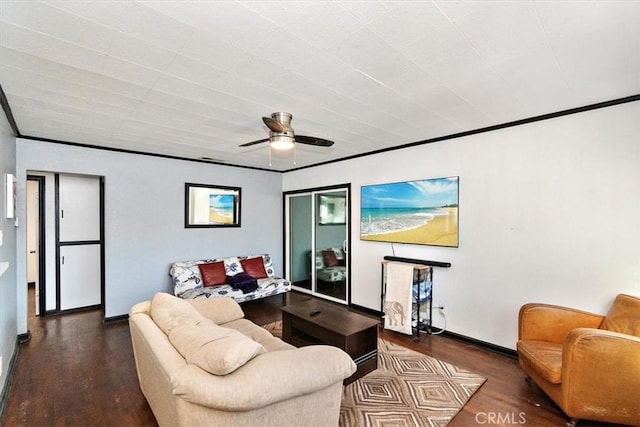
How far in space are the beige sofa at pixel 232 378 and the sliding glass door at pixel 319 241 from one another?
3.31 meters

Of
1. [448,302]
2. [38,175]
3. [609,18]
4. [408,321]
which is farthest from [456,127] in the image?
[38,175]

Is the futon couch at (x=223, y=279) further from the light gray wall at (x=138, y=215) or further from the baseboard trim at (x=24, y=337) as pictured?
the baseboard trim at (x=24, y=337)

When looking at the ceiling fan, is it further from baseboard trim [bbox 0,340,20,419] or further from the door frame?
the door frame

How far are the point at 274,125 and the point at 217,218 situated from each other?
317 centimetres

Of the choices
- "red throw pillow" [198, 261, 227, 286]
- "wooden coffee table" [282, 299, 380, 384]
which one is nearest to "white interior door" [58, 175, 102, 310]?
"red throw pillow" [198, 261, 227, 286]

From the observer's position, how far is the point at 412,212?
395 cm

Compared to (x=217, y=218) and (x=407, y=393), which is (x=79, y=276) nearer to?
(x=217, y=218)

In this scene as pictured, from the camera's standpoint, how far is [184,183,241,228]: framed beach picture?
4.90 meters

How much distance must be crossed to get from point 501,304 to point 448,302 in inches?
23.2

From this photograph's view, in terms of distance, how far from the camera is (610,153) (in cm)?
259

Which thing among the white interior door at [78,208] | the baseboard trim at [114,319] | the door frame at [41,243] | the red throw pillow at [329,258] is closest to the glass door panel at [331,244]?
the red throw pillow at [329,258]

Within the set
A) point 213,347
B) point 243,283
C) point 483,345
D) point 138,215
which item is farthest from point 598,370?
point 138,215

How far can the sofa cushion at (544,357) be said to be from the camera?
2.12 meters

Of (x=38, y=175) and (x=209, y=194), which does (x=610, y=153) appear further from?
(x=38, y=175)
